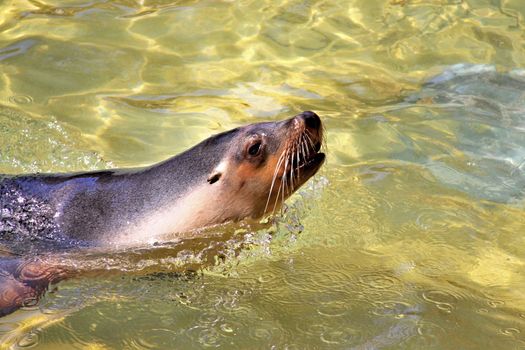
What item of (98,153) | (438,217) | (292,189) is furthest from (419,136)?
(98,153)

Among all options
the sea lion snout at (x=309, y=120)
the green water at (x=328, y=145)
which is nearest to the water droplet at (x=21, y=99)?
the green water at (x=328, y=145)

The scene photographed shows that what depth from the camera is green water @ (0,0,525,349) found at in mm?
3672

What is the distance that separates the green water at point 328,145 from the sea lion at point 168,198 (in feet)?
0.59

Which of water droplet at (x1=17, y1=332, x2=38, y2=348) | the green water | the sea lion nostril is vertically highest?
the sea lion nostril

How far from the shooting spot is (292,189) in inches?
165

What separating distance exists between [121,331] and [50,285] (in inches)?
26.6

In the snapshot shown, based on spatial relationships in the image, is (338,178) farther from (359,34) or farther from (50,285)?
(359,34)

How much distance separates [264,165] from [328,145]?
1.57 meters

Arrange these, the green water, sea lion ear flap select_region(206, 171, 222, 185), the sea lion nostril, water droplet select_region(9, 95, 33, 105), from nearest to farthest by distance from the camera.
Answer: the green water → the sea lion nostril → sea lion ear flap select_region(206, 171, 222, 185) → water droplet select_region(9, 95, 33, 105)

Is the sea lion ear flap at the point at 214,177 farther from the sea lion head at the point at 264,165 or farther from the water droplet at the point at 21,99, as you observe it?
the water droplet at the point at 21,99

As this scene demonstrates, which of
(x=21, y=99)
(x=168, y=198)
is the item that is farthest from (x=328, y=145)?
(x=21, y=99)

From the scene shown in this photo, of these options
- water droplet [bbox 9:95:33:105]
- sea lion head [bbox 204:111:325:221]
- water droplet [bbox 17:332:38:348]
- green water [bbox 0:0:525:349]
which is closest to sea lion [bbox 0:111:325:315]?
sea lion head [bbox 204:111:325:221]

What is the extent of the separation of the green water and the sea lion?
18cm

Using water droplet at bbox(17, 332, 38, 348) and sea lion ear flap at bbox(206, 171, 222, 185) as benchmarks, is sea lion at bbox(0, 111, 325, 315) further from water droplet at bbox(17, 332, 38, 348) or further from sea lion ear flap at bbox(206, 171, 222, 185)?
water droplet at bbox(17, 332, 38, 348)
